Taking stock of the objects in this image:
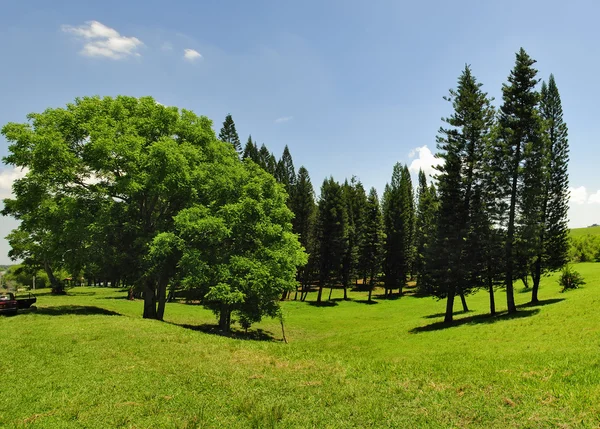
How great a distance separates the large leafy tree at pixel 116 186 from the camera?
2403cm

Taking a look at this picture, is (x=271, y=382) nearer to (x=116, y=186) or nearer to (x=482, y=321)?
(x=116, y=186)

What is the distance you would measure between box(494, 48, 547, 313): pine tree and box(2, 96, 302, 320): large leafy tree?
1977cm

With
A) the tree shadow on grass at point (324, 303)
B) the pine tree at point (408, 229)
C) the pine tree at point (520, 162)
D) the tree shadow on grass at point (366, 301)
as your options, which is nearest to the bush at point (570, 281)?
the pine tree at point (520, 162)

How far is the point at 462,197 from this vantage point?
104 feet

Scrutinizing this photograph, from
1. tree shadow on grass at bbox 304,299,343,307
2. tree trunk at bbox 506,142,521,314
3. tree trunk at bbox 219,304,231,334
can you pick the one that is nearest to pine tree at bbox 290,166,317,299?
tree shadow on grass at bbox 304,299,343,307

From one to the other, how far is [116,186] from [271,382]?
20263 mm

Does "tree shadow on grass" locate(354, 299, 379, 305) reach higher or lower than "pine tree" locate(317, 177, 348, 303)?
lower

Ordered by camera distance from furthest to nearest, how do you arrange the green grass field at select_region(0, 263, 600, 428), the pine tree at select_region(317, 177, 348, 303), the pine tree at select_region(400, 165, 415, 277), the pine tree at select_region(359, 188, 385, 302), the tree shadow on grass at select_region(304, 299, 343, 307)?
the pine tree at select_region(400, 165, 415, 277) → the pine tree at select_region(359, 188, 385, 302) → the pine tree at select_region(317, 177, 348, 303) → the tree shadow on grass at select_region(304, 299, 343, 307) → the green grass field at select_region(0, 263, 600, 428)

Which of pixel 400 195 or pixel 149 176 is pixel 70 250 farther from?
pixel 400 195

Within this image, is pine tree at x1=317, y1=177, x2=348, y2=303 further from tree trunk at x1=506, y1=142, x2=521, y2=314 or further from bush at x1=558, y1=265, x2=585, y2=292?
tree trunk at x1=506, y1=142, x2=521, y2=314

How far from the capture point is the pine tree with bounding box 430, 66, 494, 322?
3062 cm

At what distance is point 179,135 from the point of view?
29578 mm

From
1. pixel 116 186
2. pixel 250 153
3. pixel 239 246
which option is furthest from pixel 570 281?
pixel 250 153

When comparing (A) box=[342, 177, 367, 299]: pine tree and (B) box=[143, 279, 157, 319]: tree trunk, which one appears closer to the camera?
(B) box=[143, 279, 157, 319]: tree trunk
